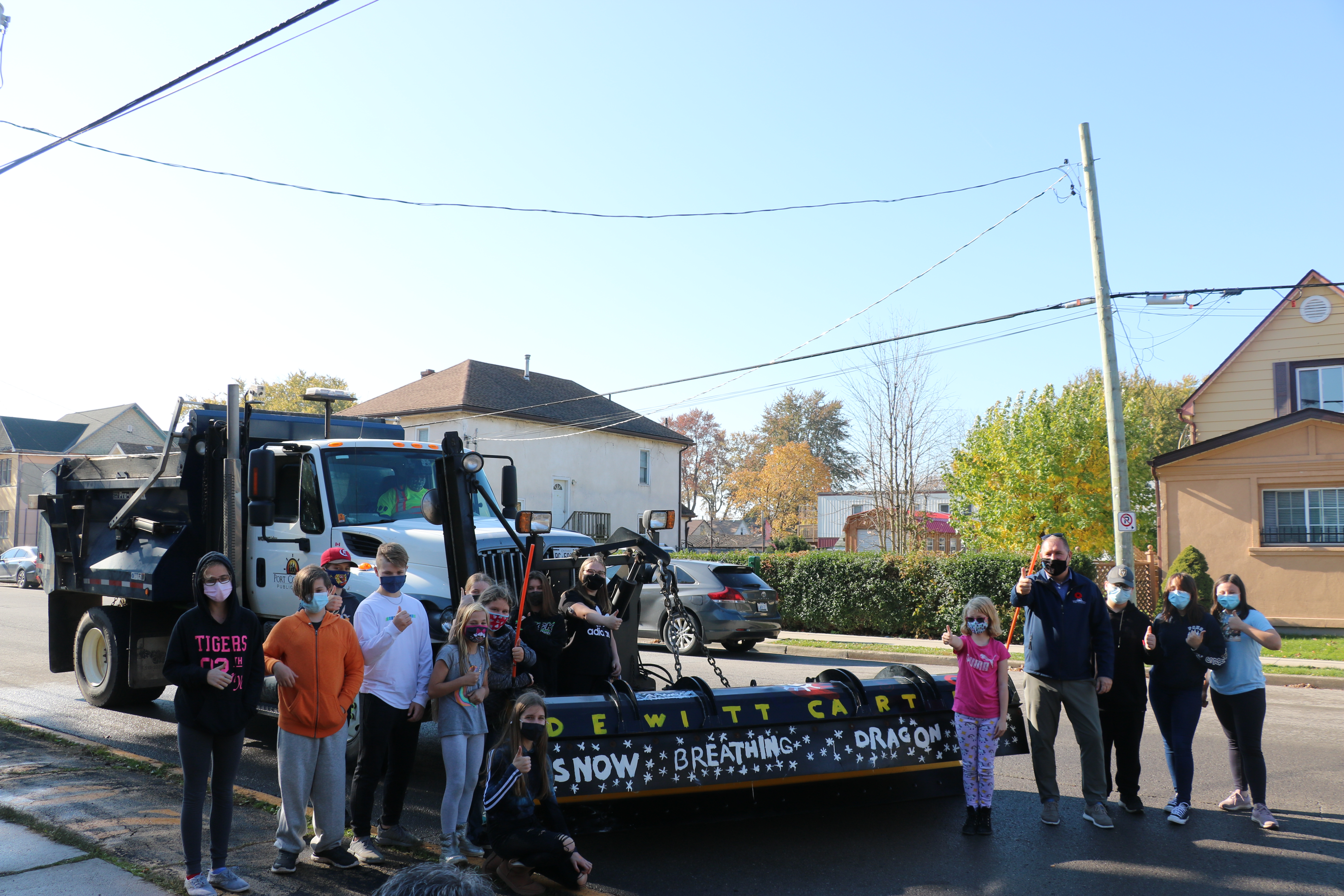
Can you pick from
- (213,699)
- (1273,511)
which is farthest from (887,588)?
(213,699)

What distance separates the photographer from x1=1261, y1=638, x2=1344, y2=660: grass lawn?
49.3ft

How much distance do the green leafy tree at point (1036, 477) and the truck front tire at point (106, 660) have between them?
21.4 m

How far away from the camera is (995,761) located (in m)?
8.36

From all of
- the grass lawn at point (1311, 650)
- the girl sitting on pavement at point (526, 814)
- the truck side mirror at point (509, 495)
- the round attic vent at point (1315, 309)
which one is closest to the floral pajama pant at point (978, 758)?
the girl sitting on pavement at point (526, 814)

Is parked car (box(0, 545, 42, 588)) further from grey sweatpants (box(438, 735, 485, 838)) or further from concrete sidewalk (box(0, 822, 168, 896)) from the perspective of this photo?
grey sweatpants (box(438, 735, 485, 838))

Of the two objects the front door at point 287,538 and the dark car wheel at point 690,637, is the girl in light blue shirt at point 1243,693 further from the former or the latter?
the dark car wheel at point 690,637

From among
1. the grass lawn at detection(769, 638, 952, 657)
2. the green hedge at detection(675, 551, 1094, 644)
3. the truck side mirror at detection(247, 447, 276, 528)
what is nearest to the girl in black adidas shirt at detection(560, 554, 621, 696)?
the truck side mirror at detection(247, 447, 276, 528)

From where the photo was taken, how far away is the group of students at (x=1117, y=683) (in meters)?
6.18

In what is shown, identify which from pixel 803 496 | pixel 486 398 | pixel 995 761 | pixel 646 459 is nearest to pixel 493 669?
pixel 995 761

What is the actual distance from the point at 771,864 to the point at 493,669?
195 centimetres

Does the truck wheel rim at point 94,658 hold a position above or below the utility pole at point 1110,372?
below

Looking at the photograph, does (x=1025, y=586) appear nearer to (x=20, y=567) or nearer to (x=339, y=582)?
(x=339, y=582)

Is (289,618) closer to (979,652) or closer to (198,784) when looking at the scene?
(198,784)

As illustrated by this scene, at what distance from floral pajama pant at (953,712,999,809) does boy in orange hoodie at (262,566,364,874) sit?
3.69m
